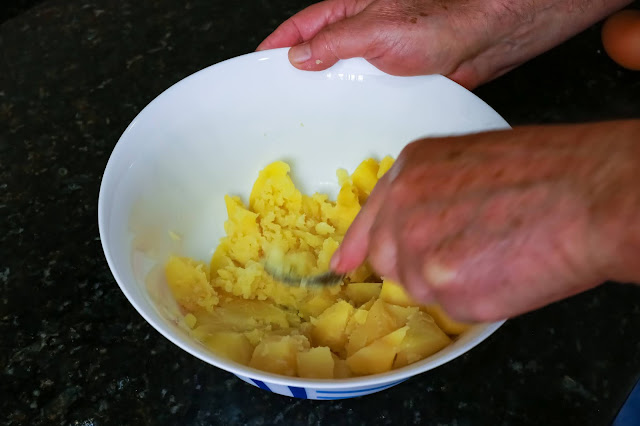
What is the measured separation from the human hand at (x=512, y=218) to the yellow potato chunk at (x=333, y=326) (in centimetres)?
18

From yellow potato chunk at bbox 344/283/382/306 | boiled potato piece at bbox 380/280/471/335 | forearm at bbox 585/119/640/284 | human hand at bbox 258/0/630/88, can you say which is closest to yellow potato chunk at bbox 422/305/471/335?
boiled potato piece at bbox 380/280/471/335

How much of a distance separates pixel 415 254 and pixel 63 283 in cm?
69

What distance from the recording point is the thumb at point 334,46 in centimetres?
101

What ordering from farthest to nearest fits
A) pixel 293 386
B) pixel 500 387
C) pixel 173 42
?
pixel 173 42 → pixel 500 387 → pixel 293 386

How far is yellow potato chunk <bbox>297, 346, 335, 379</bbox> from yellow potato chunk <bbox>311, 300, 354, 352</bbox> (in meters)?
0.08

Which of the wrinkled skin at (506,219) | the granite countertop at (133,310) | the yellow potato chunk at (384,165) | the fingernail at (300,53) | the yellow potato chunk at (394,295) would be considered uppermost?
the wrinkled skin at (506,219)

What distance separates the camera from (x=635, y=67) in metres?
1.26

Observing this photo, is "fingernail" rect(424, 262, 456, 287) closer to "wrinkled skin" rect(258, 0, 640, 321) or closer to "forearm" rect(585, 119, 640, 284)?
"wrinkled skin" rect(258, 0, 640, 321)

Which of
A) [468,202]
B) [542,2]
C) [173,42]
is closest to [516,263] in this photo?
[468,202]

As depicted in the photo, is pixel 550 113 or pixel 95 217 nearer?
pixel 95 217

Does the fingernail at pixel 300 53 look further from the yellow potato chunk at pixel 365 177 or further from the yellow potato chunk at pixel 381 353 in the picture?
the yellow potato chunk at pixel 381 353

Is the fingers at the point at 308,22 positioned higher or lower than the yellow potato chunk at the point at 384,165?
higher

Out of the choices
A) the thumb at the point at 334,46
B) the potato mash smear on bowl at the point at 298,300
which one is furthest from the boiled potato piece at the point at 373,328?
the thumb at the point at 334,46

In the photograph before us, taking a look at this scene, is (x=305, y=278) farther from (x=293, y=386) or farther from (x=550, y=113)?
(x=550, y=113)
